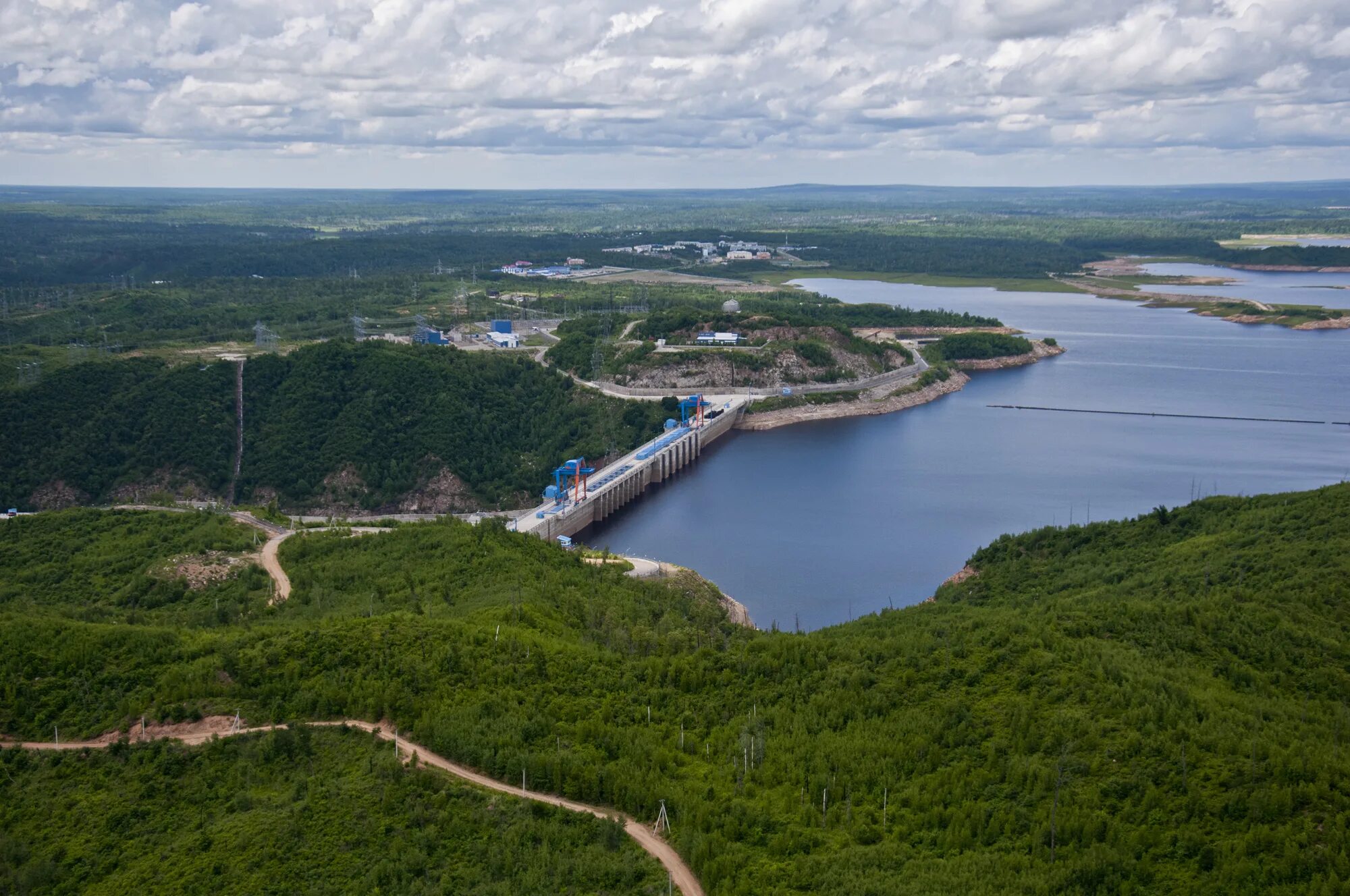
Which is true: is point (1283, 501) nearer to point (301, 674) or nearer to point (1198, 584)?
point (1198, 584)

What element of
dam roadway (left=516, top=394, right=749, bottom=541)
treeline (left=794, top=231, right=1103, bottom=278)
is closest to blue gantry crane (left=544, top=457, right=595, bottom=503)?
dam roadway (left=516, top=394, right=749, bottom=541)

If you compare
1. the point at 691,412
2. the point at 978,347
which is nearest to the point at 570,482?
the point at 691,412

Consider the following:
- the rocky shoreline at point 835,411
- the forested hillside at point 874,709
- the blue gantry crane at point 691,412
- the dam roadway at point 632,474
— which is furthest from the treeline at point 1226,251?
the forested hillside at point 874,709

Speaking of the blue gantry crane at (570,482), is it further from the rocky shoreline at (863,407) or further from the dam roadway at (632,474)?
the rocky shoreline at (863,407)

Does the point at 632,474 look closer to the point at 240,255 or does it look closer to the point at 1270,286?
the point at 240,255

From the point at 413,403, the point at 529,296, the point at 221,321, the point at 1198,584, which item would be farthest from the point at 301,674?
the point at 529,296

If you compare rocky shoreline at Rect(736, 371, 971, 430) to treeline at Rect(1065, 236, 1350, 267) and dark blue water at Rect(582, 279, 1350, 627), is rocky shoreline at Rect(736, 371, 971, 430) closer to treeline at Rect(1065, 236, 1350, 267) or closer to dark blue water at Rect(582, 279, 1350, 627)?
dark blue water at Rect(582, 279, 1350, 627)
